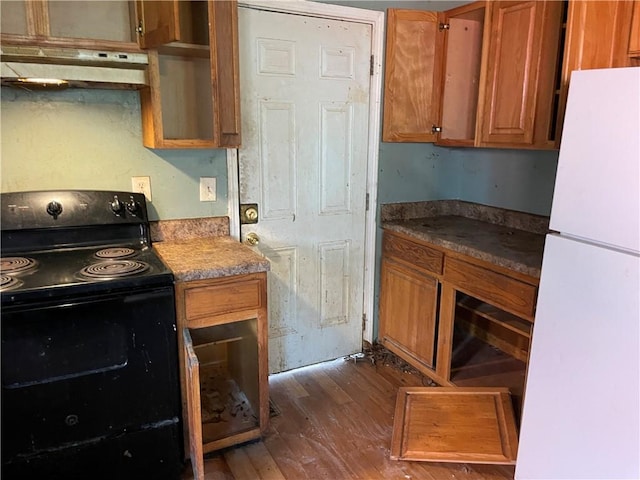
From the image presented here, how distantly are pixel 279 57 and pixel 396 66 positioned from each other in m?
A: 0.70

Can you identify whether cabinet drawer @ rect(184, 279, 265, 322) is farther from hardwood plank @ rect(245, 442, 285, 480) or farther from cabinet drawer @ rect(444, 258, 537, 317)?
cabinet drawer @ rect(444, 258, 537, 317)

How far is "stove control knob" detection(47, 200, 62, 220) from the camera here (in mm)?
2006

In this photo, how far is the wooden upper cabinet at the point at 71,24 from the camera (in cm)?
166

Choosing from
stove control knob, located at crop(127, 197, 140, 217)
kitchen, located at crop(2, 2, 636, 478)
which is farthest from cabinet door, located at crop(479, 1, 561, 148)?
stove control knob, located at crop(127, 197, 140, 217)

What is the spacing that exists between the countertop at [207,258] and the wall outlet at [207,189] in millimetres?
208

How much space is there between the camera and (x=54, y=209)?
6.61 feet

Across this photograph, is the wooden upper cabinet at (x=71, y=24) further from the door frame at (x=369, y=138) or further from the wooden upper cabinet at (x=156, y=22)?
the door frame at (x=369, y=138)

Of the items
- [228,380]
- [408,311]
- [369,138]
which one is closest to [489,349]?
[408,311]

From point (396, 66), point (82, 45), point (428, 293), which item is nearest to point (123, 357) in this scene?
point (82, 45)

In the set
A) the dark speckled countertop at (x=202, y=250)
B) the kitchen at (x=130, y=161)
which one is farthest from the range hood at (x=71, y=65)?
the dark speckled countertop at (x=202, y=250)

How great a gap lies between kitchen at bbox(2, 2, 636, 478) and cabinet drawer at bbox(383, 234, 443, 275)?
0.90 ft

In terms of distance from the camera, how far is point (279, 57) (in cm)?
245

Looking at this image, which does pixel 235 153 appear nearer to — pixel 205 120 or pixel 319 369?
pixel 205 120

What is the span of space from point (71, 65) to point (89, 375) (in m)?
1.14
